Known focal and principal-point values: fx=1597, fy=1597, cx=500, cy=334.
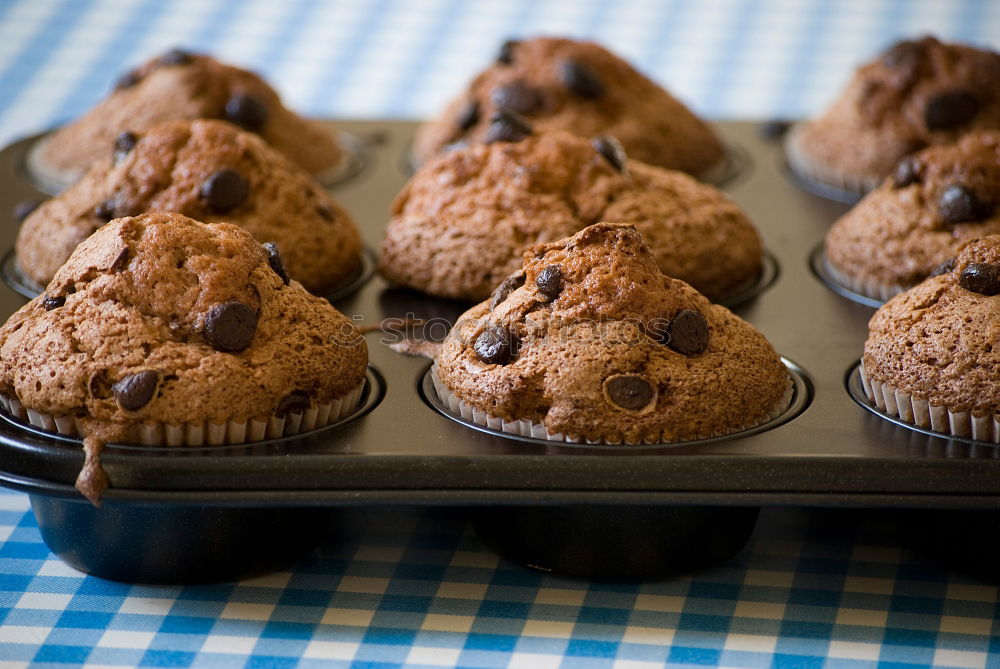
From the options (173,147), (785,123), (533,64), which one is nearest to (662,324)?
(173,147)

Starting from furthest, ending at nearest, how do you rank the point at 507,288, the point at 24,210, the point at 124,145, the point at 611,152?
1. the point at 24,210
2. the point at 611,152
3. the point at 124,145
4. the point at 507,288

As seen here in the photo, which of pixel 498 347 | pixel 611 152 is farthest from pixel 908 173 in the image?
pixel 498 347

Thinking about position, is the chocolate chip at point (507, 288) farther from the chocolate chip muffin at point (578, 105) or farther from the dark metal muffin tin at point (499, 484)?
the chocolate chip muffin at point (578, 105)

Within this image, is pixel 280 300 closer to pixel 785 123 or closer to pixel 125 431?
pixel 125 431

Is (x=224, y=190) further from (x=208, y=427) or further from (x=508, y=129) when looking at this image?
(x=208, y=427)

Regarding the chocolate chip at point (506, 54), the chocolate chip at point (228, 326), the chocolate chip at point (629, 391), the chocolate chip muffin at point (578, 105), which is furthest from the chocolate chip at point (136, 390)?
the chocolate chip at point (506, 54)

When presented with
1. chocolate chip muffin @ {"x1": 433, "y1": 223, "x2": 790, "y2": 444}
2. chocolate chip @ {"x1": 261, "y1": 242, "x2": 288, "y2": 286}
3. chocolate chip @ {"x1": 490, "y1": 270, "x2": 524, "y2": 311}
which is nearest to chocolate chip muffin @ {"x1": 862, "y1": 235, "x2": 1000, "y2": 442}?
chocolate chip muffin @ {"x1": 433, "y1": 223, "x2": 790, "y2": 444}

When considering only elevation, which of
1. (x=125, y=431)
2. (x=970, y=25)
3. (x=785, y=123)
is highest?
(x=125, y=431)
